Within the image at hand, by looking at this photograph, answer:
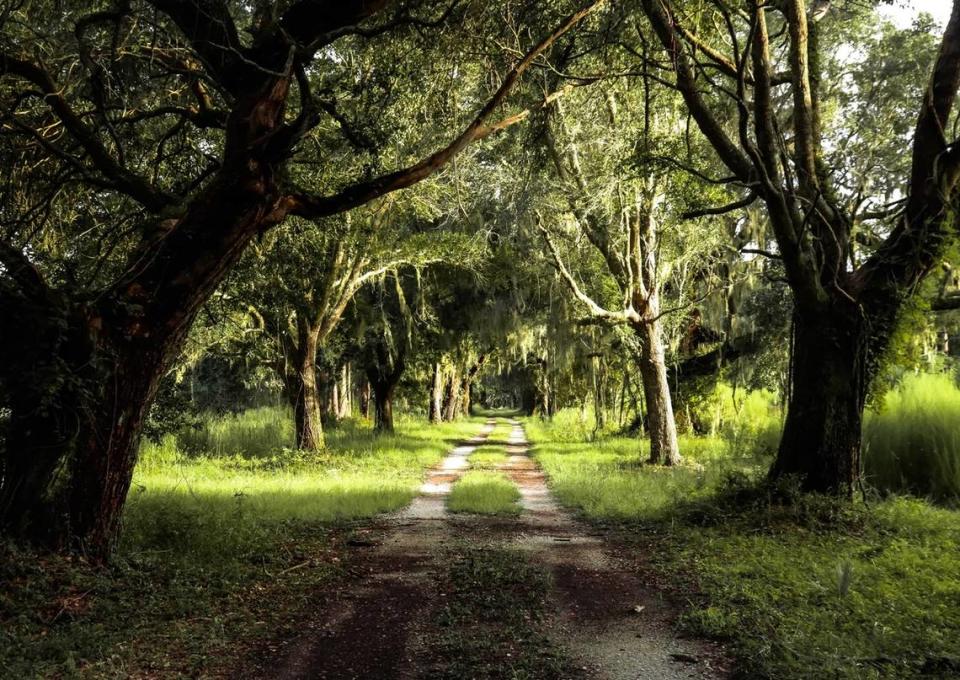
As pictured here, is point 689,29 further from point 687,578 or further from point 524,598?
point 524,598

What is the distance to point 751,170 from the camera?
8.00m

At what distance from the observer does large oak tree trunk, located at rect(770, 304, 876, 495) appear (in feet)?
25.0

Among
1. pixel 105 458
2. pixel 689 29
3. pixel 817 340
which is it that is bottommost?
pixel 105 458

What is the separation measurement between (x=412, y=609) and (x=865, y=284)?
6.15 metres

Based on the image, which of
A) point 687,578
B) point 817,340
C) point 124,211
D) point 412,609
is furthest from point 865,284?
point 124,211

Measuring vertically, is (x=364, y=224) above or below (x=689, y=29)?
below

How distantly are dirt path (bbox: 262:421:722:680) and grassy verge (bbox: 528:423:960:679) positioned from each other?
1.23 feet

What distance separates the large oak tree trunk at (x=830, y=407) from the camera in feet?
25.0

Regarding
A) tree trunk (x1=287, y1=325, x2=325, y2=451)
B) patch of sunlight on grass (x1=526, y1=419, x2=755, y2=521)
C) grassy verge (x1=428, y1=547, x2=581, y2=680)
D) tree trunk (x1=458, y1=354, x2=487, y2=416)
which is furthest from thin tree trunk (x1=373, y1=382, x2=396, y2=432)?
grassy verge (x1=428, y1=547, x2=581, y2=680)

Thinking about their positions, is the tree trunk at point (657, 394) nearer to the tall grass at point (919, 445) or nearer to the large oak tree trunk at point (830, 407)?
the tall grass at point (919, 445)

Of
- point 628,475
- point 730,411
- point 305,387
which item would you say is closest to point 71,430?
point 628,475

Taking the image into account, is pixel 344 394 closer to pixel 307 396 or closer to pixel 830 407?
pixel 307 396

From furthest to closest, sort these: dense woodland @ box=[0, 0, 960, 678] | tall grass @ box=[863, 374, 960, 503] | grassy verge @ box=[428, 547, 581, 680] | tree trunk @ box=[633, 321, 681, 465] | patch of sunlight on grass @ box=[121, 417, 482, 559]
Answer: tree trunk @ box=[633, 321, 681, 465], tall grass @ box=[863, 374, 960, 503], patch of sunlight on grass @ box=[121, 417, 482, 559], dense woodland @ box=[0, 0, 960, 678], grassy verge @ box=[428, 547, 581, 680]

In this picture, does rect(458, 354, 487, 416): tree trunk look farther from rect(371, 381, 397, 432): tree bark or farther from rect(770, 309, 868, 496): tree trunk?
rect(770, 309, 868, 496): tree trunk
